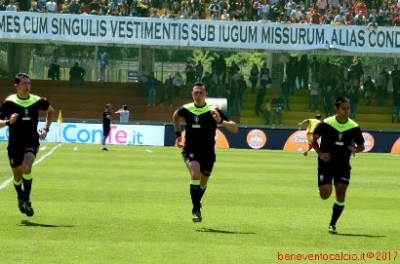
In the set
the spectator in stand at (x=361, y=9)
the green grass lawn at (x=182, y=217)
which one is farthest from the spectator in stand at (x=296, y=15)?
the green grass lawn at (x=182, y=217)

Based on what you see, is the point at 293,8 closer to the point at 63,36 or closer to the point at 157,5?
the point at 157,5

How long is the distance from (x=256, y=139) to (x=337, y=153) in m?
34.3

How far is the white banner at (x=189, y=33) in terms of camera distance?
55.3 meters

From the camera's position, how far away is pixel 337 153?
16.6m

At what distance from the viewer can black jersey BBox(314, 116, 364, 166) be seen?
16.6 m

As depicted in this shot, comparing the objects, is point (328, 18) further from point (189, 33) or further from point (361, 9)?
point (189, 33)

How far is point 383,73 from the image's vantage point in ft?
195

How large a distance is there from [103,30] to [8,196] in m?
34.5

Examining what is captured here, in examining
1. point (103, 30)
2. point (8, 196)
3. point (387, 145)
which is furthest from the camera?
point (103, 30)

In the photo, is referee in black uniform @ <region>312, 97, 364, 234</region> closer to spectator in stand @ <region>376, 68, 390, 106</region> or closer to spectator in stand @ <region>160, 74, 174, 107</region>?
spectator in stand @ <region>160, 74, 174, 107</region>

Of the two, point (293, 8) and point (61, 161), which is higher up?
point (293, 8)

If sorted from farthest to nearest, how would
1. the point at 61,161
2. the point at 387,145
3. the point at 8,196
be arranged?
the point at 387,145 < the point at 61,161 < the point at 8,196


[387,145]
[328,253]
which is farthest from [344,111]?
[387,145]

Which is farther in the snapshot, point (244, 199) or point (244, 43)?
point (244, 43)
